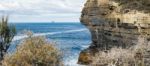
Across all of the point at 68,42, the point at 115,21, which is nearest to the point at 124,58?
the point at 115,21

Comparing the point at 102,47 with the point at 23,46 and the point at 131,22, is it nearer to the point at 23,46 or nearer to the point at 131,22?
the point at 131,22

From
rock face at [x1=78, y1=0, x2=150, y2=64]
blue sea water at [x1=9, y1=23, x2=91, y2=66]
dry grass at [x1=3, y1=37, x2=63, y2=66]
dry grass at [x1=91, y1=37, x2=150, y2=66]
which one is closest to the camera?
dry grass at [x1=3, y1=37, x2=63, y2=66]

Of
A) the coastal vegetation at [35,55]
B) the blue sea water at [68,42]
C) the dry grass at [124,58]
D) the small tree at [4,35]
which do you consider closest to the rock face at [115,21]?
the blue sea water at [68,42]

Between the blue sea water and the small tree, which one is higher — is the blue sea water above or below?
below

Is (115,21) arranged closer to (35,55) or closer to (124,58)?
(124,58)

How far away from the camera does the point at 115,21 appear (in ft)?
133

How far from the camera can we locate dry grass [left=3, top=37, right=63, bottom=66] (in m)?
27.1

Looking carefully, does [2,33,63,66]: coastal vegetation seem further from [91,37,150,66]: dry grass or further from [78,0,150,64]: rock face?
[78,0,150,64]: rock face

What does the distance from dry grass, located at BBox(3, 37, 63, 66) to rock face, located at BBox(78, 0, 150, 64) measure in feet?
38.4

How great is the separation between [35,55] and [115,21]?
14.9 meters

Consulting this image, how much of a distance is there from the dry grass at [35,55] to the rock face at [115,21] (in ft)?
38.4

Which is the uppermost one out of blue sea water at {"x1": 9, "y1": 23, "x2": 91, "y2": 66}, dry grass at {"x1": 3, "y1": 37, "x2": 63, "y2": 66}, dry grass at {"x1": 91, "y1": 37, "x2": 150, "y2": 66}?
dry grass at {"x1": 3, "y1": 37, "x2": 63, "y2": 66}

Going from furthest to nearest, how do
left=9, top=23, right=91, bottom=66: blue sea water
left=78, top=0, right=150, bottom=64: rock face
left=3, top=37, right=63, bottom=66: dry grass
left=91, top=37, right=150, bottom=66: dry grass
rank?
left=78, top=0, right=150, bottom=64: rock face < left=9, top=23, right=91, bottom=66: blue sea water < left=91, top=37, right=150, bottom=66: dry grass < left=3, top=37, right=63, bottom=66: dry grass

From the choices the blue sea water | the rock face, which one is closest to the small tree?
the blue sea water
